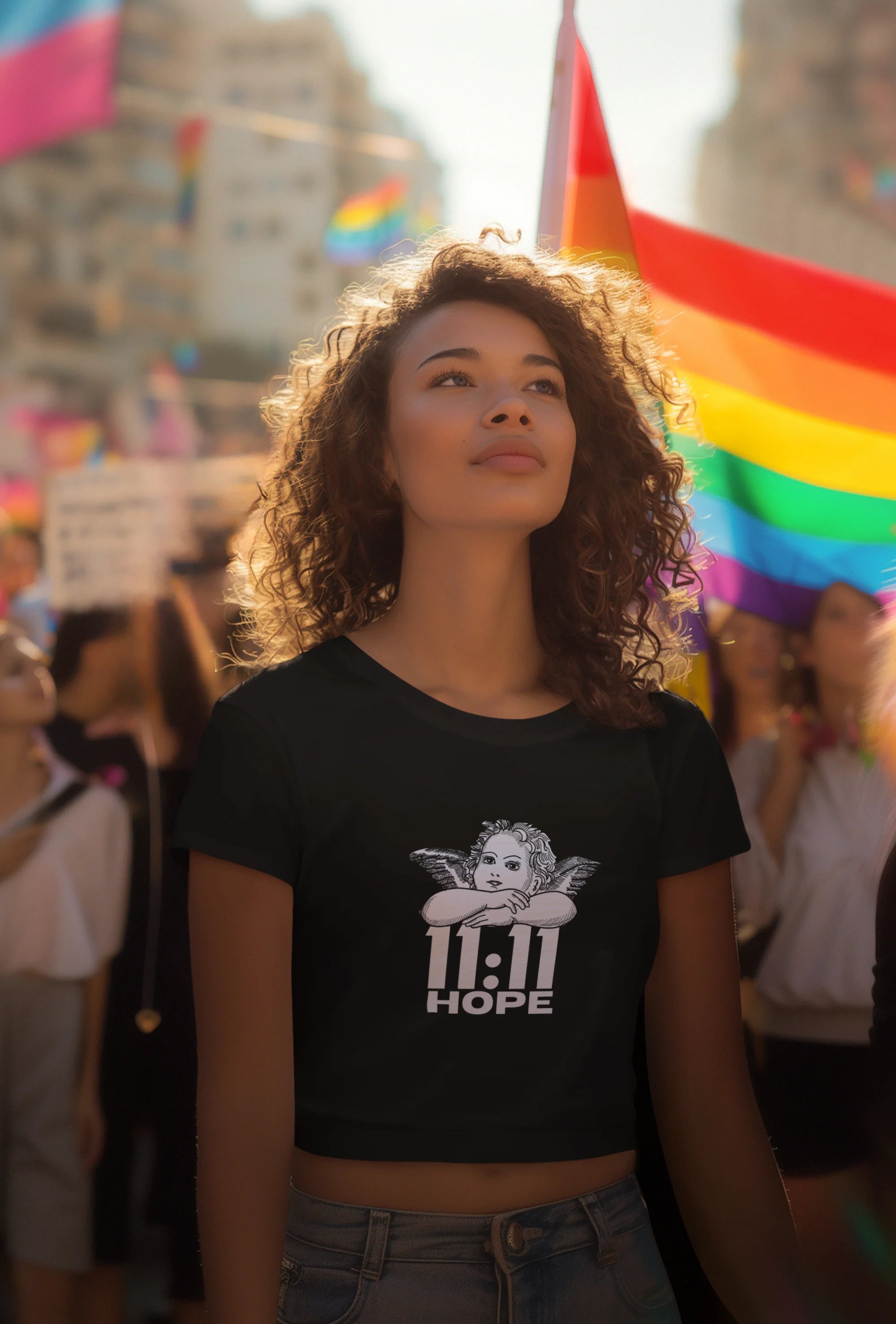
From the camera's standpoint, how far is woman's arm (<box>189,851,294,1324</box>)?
1298 millimetres

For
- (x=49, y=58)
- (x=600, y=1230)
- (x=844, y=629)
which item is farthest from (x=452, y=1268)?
(x=49, y=58)

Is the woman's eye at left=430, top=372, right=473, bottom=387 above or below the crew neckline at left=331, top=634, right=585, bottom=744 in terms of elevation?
above

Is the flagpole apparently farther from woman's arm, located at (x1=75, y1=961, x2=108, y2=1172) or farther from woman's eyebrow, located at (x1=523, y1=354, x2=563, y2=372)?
woman's arm, located at (x1=75, y1=961, x2=108, y2=1172)

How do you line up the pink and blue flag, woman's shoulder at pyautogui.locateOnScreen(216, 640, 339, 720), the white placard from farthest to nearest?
1. the white placard
2. the pink and blue flag
3. woman's shoulder at pyautogui.locateOnScreen(216, 640, 339, 720)

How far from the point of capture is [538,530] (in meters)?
1.74

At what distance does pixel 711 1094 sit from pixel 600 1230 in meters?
0.22

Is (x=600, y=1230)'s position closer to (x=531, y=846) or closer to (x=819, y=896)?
(x=531, y=846)

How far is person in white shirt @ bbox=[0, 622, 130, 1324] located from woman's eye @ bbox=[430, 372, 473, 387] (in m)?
1.59

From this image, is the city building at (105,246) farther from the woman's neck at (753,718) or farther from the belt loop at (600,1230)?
the belt loop at (600,1230)

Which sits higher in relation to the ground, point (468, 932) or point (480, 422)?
point (480, 422)

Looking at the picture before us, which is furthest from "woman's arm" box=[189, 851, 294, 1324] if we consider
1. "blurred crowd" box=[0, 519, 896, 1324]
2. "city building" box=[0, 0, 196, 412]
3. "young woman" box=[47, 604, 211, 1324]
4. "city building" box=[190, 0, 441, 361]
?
"city building" box=[190, 0, 441, 361]

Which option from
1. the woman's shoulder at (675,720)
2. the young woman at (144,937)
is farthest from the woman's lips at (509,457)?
the young woman at (144,937)

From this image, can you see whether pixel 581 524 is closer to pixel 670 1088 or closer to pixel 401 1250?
pixel 670 1088

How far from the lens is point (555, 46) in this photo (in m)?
2.34
